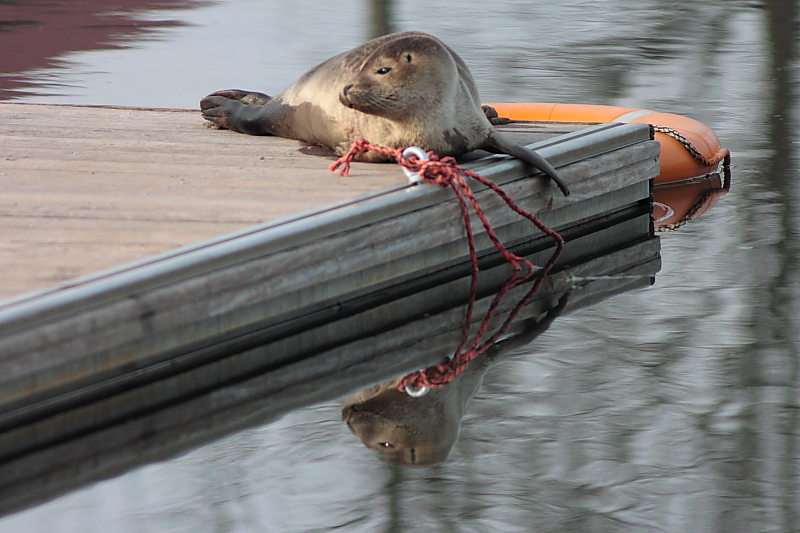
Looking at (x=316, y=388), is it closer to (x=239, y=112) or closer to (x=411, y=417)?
(x=411, y=417)

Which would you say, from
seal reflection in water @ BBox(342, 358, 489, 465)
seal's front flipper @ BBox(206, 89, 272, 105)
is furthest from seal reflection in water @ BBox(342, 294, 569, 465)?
seal's front flipper @ BBox(206, 89, 272, 105)

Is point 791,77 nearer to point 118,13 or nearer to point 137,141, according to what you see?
point 137,141

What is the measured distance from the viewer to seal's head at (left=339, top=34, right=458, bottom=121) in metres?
3.86

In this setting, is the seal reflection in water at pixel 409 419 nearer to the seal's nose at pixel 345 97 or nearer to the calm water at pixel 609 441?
the calm water at pixel 609 441

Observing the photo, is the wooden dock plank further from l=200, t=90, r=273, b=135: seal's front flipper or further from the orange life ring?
the orange life ring

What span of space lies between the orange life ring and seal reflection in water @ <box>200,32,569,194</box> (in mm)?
1358

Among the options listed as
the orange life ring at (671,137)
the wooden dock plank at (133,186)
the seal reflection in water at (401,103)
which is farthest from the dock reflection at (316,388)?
the orange life ring at (671,137)

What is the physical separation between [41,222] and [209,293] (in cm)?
71

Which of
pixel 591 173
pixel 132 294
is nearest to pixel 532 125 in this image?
pixel 591 173

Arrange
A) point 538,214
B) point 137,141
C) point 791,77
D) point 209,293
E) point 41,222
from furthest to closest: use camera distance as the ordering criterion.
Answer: point 791,77 → point 137,141 → point 538,214 → point 41,222 → point 209,293

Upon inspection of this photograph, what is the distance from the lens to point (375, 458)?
2.80 m

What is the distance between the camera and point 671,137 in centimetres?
545

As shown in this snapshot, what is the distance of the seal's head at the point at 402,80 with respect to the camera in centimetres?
386

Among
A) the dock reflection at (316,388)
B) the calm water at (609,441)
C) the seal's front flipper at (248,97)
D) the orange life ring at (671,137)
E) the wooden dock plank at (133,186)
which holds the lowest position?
the calm water at (609,441)
